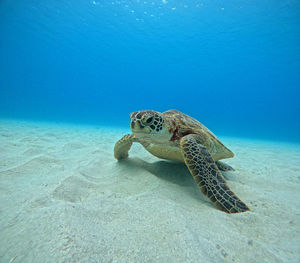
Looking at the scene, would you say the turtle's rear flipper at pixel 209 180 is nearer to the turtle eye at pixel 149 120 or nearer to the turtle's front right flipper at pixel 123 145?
A: the turtle eye at pixel 149 120

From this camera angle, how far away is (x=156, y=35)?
39031 millimetres

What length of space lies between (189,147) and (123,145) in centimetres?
127

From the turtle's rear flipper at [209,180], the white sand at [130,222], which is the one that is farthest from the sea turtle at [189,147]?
the white sand at [130,222]

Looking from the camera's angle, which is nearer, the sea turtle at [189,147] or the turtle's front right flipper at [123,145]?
the sea turtle at [189,147]

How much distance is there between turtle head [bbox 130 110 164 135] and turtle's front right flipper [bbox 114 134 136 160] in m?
0.62

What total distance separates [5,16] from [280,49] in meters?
56.3

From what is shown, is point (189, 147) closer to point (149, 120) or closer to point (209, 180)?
point (209, 180)

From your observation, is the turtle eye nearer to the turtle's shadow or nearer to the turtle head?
the turtle head

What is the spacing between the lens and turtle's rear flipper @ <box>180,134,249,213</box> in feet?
4.88

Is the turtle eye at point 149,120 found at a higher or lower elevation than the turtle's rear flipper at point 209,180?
higher

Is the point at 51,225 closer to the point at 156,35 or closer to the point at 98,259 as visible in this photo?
the point at 98,259

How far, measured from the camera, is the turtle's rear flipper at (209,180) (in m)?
1.49

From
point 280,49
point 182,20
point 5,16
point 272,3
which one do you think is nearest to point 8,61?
point 5,16

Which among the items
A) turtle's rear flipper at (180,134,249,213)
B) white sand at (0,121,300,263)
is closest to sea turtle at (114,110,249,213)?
turtle's rear flipper at (180,134,249,213)
